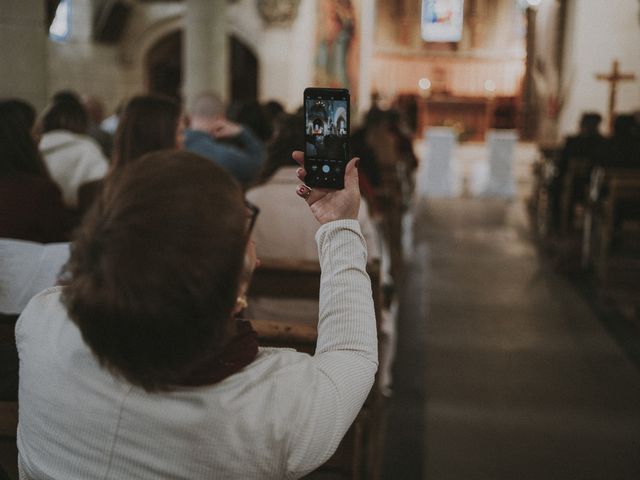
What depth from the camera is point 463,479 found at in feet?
9.85

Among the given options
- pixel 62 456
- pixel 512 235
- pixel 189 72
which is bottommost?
pixel 512 235

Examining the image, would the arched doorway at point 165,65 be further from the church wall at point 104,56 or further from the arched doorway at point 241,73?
the arched doorway at point 241,73

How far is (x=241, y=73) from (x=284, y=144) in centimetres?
1308

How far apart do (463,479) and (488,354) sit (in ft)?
5.34

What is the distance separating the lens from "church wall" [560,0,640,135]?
12227 mm

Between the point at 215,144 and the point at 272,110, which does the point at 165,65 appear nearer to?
the point at 272,110

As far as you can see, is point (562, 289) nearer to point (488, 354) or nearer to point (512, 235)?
point (488, 354)

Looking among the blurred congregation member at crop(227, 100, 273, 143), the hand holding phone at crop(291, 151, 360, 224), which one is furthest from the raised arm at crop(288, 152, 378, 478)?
the blurred congregation member at crop(227, 100, 273, 143)

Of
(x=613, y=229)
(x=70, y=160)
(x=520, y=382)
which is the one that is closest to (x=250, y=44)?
(x=613, y=229)

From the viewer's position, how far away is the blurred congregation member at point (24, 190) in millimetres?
2844

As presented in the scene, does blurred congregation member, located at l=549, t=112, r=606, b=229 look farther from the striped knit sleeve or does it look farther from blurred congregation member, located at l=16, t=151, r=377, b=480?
blurred congregation member, located at l=16, t=151, r=377, b=480

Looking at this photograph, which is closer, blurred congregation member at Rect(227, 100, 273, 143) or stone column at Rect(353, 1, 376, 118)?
blurred congregation member at Rect(227, 100, 273, 143)

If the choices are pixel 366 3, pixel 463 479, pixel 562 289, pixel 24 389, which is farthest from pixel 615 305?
pixel 366 3

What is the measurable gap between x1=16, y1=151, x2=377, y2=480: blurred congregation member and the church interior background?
2.11 meters
